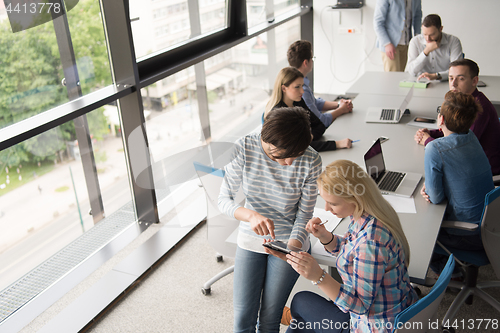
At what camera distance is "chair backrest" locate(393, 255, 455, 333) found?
56.6 inches

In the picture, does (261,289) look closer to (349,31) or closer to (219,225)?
(219,225)

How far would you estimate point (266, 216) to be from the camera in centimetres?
207

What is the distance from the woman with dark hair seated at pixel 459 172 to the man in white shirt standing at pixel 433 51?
220 cm

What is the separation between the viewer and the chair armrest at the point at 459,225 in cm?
219

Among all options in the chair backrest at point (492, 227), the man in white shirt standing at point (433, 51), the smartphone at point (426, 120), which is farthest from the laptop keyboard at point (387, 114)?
the chair backrest at point (492, 227)

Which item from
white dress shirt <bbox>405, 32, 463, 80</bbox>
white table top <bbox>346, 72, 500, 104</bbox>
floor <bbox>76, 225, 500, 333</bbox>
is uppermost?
white dress shirt <bbox>405, 32, 463, 80</bbox>

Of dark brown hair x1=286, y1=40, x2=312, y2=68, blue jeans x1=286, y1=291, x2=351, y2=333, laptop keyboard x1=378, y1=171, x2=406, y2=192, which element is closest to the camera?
blue jeans x1=286, y1=291, x2=351, y2=333

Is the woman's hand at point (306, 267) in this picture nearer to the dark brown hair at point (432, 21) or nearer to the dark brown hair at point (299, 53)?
the dark brown hair at point (299, 53)

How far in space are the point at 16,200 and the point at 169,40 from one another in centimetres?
185

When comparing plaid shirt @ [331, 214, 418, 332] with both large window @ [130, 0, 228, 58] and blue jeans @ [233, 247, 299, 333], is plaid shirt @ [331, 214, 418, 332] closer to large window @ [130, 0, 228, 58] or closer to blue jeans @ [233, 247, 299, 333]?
blue jeans @ [233, 247, 299, 333]

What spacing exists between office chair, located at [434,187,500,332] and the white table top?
198cm

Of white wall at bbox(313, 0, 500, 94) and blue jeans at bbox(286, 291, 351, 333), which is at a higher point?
white wall at bbox(313, 0, 500, 94)

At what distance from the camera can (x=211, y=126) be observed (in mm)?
4680

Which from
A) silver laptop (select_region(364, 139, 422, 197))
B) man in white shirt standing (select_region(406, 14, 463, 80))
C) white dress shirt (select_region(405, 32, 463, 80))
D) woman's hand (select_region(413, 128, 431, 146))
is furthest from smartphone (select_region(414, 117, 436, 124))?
white dress shirt (select_region(405, 32, 463, 80))
